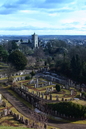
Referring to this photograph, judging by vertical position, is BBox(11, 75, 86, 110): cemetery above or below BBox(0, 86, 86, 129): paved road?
above

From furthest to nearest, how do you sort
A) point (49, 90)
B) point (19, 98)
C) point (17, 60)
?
1. point (17, 60)
2. point (49, 90)
3. point (19, 98)

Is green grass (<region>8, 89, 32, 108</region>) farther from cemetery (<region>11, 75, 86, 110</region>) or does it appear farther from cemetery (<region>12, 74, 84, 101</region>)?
cemetery (<region>12, 74, 84, 101</region>)

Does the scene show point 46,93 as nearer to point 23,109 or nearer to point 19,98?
point 19,98

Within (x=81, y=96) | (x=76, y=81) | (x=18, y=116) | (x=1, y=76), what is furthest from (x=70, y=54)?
(x=18, y=116)

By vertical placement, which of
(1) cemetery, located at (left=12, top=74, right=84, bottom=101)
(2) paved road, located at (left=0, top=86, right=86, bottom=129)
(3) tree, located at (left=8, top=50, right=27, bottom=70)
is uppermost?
(3) tree, located at (left=8, top=50, right=27, bottom=70)

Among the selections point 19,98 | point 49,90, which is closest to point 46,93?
point 49,90

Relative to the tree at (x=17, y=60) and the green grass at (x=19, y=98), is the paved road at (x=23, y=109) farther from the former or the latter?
the tree at (x=17, y=60)

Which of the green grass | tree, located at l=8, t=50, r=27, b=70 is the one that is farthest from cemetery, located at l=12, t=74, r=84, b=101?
tree, located at l=8, t=50, r=27, b=70

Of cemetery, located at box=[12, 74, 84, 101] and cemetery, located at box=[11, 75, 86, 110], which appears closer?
cemetery, located at box=[11, 75, 86, 110]

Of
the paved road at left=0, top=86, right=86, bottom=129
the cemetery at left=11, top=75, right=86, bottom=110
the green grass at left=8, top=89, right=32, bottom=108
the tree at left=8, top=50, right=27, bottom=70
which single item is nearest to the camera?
the paved road at left=0, top=86, right=86, bottom=129

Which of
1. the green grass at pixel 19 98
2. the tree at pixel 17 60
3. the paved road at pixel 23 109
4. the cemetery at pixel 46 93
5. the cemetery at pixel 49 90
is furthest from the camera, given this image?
the tree at pixel 17 60

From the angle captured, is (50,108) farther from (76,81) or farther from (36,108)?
(76,81)

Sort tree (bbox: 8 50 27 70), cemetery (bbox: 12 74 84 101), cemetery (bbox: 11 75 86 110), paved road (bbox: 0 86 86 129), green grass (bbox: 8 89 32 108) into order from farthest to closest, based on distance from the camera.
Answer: tree (bbox: 8 50 27 70) → cemetery (bbox: 12 74 84 101) → cemetery (bbox: 11 75 86 110) → green grass (bbox: 8 89 32 108) → paved road (bbox: 0 86 86 129)

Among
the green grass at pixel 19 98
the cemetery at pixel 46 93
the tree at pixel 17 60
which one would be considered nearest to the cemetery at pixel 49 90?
the cemetery at pixel 46 93
